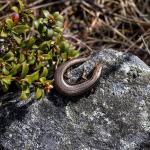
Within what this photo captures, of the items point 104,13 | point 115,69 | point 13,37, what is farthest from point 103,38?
point 13,37

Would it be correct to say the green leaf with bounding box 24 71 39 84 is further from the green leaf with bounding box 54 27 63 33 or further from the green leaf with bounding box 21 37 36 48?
the green leaf with bounding box 54 27 63 33

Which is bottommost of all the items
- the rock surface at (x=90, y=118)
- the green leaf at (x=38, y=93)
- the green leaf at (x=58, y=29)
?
the rock surface at (x=90, y=118)

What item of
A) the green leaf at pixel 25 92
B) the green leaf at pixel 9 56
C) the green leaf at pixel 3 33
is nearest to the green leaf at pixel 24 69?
the green leaf at pixel 25 92

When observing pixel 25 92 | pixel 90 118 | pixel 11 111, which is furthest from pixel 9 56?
pixel 90 118

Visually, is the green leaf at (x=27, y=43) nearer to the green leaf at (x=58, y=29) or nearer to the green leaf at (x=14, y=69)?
the green leaf at (x=58, y=29)

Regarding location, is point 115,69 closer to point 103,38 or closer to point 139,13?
point 103,38
